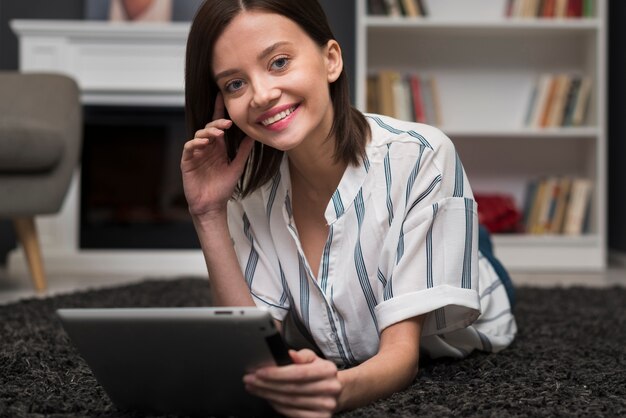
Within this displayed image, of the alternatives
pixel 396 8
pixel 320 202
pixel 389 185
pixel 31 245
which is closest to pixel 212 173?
pixel 320 202

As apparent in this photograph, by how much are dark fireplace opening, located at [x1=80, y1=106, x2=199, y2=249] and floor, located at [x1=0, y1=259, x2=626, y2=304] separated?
0.56 metres

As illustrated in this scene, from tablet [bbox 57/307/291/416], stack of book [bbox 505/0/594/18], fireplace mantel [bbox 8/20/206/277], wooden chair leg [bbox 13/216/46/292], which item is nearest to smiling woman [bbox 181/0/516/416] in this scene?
tablet [bbox 57/307/291/416]

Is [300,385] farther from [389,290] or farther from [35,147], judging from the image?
[35,147]

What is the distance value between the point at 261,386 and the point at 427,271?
311mm

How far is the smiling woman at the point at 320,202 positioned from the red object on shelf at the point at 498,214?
7.62 feet

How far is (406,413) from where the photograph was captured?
965 mm

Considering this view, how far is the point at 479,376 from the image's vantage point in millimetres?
1197

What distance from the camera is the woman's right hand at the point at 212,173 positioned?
3.93ft

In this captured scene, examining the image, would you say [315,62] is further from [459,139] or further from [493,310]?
[459,139]

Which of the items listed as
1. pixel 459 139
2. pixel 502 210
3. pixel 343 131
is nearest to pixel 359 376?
pixel 343 131

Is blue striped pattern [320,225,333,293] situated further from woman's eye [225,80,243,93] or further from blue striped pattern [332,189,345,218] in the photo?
woman's eye [225,80,243,93]

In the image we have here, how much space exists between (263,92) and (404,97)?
2.65 m

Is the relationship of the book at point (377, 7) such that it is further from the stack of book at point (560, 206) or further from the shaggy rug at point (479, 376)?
the shaggy rug at point (479, 376)

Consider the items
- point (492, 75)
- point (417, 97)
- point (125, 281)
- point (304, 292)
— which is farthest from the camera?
point (492, 75)
